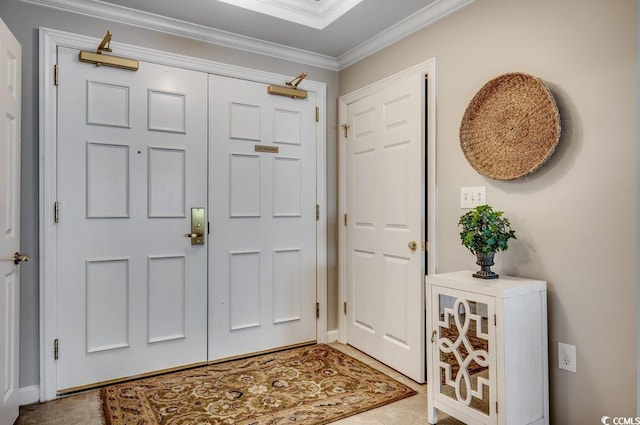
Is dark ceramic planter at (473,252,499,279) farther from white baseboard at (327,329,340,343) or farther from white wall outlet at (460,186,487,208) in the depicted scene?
white baseboard at (327,329,340,343)

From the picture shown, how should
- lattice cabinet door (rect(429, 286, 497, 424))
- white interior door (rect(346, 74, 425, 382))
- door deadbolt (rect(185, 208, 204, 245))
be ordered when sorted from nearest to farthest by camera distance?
lattice cabinet door (rect(429, 286, 497, 424)) → white interior door (rect(346, 74, 425, 382)) → door deadbolt (rect(185, 208, 204, 245))

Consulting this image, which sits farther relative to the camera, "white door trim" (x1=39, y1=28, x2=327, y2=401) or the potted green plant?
"white door trim" (x1=39, y1=28, x2=327, y2=401)

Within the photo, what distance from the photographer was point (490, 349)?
175cm

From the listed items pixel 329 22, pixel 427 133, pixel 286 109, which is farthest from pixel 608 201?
pixel 286 109

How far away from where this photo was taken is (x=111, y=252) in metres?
2.52

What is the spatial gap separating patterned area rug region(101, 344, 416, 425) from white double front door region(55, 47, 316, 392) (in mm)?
199

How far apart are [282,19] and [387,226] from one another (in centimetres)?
158

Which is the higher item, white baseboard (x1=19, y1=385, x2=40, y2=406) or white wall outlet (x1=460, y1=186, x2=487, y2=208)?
white wall outlet (x1=460, y1=186, x2=487, y2=208)

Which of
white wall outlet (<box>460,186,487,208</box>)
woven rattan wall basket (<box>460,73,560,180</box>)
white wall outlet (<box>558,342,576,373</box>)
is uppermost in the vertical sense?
woven rattan wall basket (<box>460,73,560,180</box>)

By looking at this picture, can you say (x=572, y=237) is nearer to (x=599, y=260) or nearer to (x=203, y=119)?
(x=599, y=260)

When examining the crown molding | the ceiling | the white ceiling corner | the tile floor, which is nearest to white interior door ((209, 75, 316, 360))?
the ceiling

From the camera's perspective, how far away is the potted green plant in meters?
1.90

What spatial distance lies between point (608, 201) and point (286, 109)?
7.26 ft

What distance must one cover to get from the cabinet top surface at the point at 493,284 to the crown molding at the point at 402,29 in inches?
61.5
